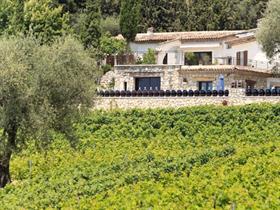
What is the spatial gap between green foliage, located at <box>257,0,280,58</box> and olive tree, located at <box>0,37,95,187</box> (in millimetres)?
13560

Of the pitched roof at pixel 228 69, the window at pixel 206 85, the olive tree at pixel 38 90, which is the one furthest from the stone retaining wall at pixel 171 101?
the olive tree at pixel 38 90

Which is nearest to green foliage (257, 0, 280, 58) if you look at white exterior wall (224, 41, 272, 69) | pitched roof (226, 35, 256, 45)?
white exterior wall (224, 41, 272, 69)

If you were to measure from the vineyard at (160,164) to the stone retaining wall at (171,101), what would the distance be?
1.66 metres

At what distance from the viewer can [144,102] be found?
43.6 meters

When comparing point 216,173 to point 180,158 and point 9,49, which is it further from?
point 9,49

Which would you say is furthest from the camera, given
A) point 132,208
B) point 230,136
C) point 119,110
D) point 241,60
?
point 241,60

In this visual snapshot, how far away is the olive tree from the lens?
29984 mm

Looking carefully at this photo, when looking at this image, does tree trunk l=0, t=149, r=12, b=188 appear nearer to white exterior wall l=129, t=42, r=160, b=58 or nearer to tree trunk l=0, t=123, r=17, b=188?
tree trunk l=0, t=123, r=17, b=188

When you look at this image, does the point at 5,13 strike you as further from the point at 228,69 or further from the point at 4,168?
the point at 4,168

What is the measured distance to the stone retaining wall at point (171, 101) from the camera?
41625 millimetres

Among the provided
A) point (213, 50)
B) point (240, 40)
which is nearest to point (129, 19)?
point (213, 50)

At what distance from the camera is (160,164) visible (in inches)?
1209

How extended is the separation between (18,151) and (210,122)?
11.3 metres

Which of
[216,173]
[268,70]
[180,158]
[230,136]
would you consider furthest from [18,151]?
[268,70]
